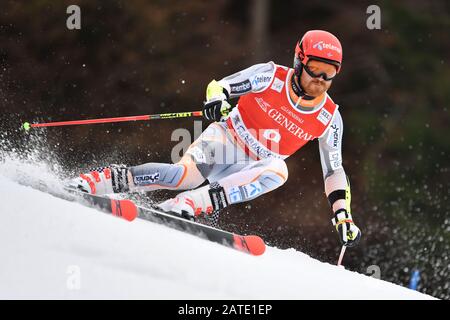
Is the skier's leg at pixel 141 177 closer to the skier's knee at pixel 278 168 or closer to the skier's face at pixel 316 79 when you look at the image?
the skier's knee at pixel 278 168

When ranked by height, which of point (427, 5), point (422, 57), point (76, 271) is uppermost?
point (427, 5)

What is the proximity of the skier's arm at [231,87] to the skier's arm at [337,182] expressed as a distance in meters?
0.51

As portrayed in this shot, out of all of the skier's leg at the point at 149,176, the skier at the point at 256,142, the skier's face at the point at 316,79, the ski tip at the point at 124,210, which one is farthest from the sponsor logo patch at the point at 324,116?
the ski tip at the point at 124,210

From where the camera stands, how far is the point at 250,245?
4707 mm

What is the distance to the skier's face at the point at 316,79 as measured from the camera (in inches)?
201

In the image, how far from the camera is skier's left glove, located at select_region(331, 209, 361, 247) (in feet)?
17.7

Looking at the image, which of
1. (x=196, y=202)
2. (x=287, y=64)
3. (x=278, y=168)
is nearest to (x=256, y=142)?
(x=278, y=168)

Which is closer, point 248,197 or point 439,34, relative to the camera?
point 248,197

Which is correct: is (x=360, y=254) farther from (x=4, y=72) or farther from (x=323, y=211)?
(x=4, y=72)

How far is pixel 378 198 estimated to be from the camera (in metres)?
13.4

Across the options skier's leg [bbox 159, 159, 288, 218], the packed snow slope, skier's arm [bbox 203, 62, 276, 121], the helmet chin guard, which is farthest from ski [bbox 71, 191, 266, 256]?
the helmet chin guard

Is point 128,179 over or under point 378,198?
under

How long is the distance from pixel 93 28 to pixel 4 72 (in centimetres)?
172

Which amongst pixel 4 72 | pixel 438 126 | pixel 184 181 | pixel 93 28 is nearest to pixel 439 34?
pixel 438 126
